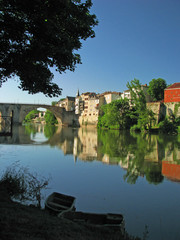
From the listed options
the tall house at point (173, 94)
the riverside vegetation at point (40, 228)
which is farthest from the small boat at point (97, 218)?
the tall house at point (173, 94)

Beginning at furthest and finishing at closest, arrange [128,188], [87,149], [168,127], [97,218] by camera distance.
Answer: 1. [168,127]
2. [87,149]
3. [128,188]
4. [97,218]

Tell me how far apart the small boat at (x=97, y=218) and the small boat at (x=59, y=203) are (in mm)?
387

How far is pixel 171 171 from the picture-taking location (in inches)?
508

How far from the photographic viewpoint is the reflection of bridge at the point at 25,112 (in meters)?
82.6

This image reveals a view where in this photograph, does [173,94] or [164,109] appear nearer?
[173,94]

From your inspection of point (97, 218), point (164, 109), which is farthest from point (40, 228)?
point (164, 109)

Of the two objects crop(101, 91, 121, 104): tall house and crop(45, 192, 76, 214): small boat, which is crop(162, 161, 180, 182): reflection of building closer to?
crop(45, 192, 76, 214): small boat

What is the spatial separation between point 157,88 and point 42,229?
79.8 m

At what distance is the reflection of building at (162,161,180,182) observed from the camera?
455 inches

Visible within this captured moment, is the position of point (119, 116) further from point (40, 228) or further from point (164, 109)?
point (40, 228)

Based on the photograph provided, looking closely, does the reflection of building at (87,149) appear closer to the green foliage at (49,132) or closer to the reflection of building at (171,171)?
the reflection of building at (171,171)

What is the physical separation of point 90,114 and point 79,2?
97525mm

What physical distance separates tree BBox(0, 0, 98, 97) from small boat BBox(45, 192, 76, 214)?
5.33m

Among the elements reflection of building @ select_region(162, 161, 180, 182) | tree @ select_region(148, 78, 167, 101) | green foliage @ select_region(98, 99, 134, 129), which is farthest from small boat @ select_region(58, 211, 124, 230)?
tree @ select_region(148, 78, 167, 101)
